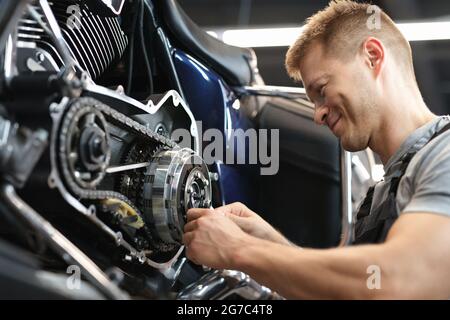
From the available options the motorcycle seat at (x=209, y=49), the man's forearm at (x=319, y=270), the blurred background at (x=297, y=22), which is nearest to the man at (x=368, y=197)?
the man's forearm at (x=319, y=270)

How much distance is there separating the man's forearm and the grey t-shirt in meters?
0.11

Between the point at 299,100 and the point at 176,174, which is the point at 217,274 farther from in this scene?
the point at 299,100

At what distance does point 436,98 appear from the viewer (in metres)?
5.20

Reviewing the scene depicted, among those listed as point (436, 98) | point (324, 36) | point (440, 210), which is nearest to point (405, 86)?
point (324, 36)

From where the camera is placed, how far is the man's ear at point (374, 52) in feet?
3.38

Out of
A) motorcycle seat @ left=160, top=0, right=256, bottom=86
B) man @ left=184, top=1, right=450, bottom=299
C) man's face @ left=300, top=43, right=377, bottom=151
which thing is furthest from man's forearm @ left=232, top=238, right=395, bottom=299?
motorcycle seat @ left=160, top=0, right=256, bottom=86

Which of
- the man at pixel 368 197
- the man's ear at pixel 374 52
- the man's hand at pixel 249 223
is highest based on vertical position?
the man's ear at pixel 374 52

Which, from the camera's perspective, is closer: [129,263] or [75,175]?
[75,175]

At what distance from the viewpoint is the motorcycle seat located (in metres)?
1.24

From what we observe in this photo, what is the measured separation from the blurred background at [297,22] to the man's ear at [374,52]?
6.24 ft

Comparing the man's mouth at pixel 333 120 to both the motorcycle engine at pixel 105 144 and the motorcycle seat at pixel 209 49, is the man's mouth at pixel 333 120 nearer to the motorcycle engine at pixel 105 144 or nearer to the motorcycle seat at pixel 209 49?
the motorcycle engine at pixel 105 144

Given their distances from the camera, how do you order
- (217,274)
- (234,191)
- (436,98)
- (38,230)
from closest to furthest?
1. (38,230)
2. (217,274)
3. (234,191)
4. (436,98)

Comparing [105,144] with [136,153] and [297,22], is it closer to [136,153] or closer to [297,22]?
[136,153]

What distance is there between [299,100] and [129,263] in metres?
0.85
